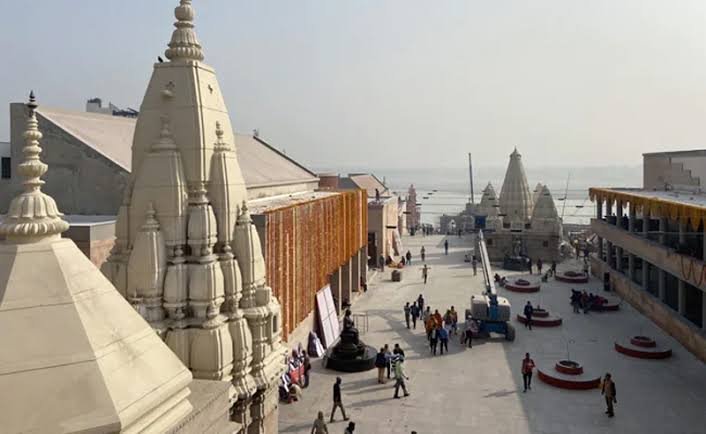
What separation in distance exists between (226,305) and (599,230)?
1338 inches

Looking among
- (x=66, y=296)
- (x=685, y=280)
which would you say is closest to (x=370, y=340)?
(x=685, y=280)

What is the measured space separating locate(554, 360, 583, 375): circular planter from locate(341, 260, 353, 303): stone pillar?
12.4 metres

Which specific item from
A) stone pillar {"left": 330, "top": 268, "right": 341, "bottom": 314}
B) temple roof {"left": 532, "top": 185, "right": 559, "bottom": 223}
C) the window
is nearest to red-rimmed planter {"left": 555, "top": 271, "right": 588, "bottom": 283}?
temple roof {"left": 532, "top": 185, "right": 559, "bottom": 223}

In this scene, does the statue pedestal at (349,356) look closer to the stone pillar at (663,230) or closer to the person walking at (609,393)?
the person walking at (609,393)

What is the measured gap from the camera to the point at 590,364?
2136 centimetres

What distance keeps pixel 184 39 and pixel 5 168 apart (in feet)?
33.5

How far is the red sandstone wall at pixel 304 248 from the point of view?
18.1 m

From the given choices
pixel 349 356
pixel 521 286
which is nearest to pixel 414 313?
pixel 349 356

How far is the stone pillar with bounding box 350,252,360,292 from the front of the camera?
32269mm

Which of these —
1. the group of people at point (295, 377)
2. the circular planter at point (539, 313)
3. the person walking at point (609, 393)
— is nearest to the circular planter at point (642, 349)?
the circular planter at point (539, 313)

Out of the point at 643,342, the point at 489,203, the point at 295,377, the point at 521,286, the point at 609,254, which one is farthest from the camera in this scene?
the point at 489,203

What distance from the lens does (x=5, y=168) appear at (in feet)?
57.0

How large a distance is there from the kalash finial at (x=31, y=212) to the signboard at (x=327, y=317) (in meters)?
18.1

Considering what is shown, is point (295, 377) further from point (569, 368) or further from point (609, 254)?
point (609, 254)
